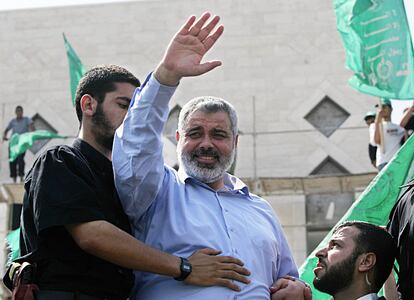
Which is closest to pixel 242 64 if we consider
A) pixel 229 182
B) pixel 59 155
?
pixel 229 182

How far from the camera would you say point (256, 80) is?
21.7 metres

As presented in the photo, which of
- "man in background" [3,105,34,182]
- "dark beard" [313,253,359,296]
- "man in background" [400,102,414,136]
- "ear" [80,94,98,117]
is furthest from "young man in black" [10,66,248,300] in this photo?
Result: "man in background" [3,105,34,182]

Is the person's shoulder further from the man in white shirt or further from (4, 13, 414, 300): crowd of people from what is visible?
the man in white shirt

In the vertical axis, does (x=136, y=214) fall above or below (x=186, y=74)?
below

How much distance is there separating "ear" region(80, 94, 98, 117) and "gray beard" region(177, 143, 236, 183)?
19.3 inches

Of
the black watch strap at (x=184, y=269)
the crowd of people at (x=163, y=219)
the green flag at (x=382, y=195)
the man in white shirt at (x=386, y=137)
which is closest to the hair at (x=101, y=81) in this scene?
the crowd of people at (x=163, y=219)

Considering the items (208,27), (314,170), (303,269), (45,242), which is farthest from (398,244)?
(314,170)

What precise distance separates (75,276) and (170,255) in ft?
1.46

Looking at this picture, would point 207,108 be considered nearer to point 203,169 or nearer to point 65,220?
point 203,169

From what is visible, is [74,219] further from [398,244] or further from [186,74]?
[398,244]

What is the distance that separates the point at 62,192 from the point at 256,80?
687 inches

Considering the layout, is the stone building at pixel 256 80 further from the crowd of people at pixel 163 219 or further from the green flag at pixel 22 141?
the crowd of people at pixel 163 219

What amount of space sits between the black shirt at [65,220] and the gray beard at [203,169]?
0.47 m

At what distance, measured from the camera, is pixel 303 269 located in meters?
7.45
